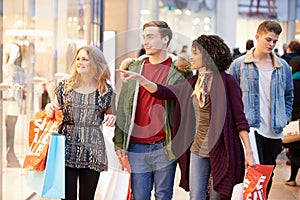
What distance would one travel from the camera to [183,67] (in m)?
4.01

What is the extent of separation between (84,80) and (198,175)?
86 centimetres

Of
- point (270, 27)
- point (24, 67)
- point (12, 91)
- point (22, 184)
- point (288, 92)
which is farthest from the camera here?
point (24, 67)

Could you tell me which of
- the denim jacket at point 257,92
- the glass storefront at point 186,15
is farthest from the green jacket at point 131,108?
the glass storefront at point 186,15

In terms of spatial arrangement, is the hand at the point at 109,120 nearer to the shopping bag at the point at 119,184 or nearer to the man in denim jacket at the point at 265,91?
the shopping bag at the point at 119,184

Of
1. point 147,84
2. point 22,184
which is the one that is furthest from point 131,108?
point 22,184

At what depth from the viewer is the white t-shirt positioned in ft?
15.5

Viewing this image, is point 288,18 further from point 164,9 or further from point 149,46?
point 149,46

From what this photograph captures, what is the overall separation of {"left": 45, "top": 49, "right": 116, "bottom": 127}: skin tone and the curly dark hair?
0.62m

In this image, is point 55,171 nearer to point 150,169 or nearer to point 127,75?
point 150,169

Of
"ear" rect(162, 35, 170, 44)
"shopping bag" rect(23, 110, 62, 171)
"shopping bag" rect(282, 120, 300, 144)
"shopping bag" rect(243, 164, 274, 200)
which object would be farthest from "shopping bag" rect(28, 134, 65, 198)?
"shopping bag" rect(282, 120, 300, 144)

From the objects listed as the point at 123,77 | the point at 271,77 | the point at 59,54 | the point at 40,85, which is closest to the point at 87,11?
the point at 59,54

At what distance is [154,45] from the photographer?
4004mm

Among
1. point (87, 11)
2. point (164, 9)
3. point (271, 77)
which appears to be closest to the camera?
point (271, 77)

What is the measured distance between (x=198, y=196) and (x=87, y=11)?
8706 millimetres
